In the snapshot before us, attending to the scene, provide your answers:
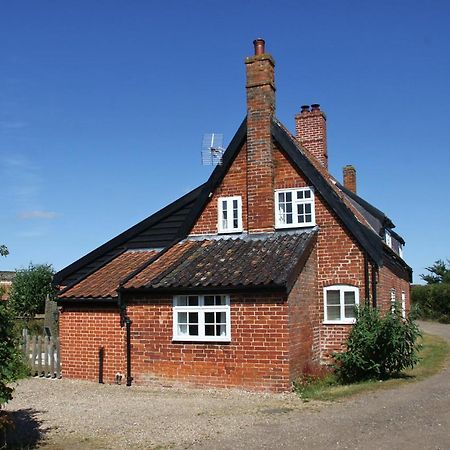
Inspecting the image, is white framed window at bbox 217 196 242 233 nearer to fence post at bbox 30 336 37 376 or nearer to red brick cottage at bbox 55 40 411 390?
red brick cottage at bbox 55 40 411 390

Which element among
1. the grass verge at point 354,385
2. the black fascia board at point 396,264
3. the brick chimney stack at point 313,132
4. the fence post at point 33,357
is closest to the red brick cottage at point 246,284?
the black fascia board at point 396,264

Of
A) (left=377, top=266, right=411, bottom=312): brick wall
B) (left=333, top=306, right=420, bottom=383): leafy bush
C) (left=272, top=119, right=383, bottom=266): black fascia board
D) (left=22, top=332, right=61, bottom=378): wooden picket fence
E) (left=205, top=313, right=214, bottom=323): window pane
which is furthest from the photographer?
(left=22, top=332, right=61, bottom=378): wooden picket fence

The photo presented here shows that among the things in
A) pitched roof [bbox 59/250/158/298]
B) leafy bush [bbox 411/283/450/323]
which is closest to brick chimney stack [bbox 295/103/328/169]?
pitched roof [bbox 59/250/158/298]

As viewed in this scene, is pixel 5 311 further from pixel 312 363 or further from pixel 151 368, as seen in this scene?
pixel 312 363

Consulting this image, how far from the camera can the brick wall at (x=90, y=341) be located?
17250mm

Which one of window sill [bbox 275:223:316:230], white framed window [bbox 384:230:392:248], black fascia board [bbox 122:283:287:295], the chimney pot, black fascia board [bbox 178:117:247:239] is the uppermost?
the chimney pot

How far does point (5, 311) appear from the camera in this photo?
910cm

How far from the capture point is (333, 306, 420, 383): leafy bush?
48.6 feet

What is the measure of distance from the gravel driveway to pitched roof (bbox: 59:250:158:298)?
11.5ft

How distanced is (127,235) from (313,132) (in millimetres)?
9100

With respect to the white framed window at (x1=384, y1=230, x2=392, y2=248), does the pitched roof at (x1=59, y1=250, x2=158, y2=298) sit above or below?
below

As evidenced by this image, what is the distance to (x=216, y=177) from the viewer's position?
1906cm

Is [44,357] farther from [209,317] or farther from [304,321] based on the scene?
[304,321]

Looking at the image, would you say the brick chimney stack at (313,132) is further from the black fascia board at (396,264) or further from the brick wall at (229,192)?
the brick wall at (229,192)
